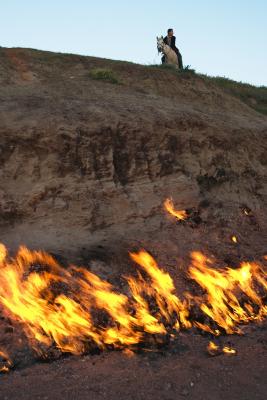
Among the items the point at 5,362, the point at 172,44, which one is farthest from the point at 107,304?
the point at 172,44

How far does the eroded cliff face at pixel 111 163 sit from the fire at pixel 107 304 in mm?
700

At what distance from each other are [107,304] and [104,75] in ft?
27.2

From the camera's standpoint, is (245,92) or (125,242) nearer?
(125,242)

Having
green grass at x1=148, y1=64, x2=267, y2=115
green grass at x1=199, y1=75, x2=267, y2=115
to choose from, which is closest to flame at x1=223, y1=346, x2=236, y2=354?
green grass at x1=148, y1=64, x2=267, y2=115

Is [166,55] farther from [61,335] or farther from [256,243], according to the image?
[61,335]

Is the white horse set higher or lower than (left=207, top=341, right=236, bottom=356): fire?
higher

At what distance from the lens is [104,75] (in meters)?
13.4

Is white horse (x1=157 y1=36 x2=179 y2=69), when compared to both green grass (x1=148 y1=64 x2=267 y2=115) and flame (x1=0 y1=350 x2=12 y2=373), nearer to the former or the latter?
green grass (x1=148 y1=64 x2=267 y2=115)

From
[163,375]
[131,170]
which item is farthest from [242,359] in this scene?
[131,170]

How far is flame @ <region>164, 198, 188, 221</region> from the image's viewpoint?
972 centimetres

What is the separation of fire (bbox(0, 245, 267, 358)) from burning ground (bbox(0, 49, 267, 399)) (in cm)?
2

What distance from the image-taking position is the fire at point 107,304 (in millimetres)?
6594

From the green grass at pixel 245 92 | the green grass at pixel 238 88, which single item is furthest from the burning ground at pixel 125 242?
the green grass at pixel 245 92

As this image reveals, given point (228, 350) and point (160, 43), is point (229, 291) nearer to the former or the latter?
point (228, 350)
